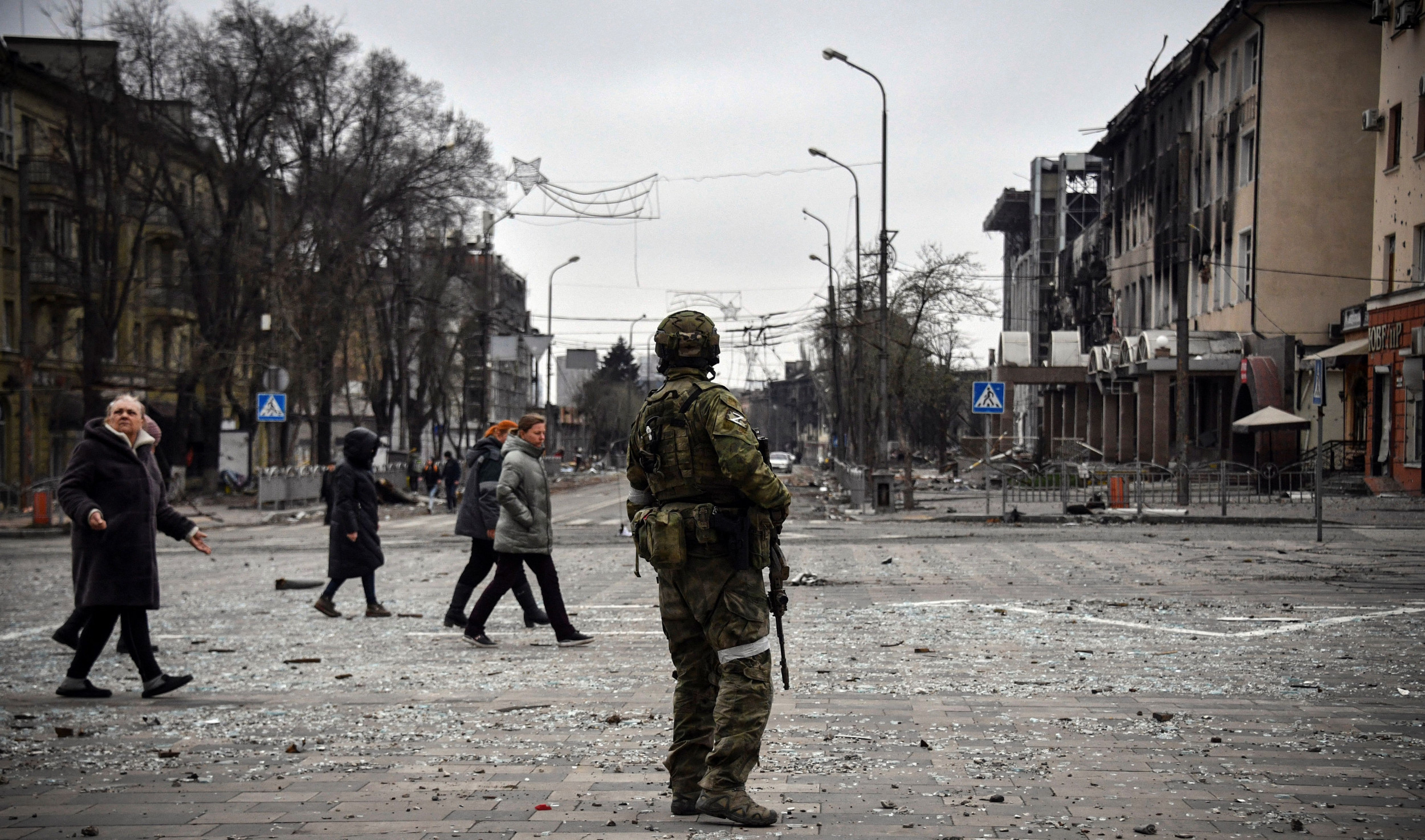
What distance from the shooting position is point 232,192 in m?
42.7

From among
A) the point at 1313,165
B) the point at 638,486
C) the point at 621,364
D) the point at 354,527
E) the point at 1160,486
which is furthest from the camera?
the point at 621,364

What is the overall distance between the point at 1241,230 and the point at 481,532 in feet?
124

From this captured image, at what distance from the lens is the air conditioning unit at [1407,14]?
31422mm

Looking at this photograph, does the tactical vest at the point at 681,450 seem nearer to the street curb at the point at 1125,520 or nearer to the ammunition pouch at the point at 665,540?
the ammunition pouch at the point at 665,540

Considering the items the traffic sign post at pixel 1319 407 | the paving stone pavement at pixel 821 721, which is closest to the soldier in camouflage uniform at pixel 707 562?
the paving stone pavement at pixel 821 721

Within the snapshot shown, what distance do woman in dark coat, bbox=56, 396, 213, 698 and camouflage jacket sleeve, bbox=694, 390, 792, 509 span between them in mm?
4510

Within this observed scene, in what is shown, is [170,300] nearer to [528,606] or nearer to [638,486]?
[528,606]

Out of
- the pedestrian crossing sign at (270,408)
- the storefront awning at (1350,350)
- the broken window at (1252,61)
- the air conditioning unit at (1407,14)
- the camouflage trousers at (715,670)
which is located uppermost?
the broken window at (1252,61)

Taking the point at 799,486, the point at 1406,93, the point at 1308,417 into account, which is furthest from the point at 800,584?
the point at 799,486

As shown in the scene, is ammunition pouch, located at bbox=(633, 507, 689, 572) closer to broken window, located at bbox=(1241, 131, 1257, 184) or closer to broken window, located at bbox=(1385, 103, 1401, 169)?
broken window, located at bbox=(1385, 103, 1401, 169)

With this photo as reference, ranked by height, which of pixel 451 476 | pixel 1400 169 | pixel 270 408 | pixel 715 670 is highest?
pixel 1400 169

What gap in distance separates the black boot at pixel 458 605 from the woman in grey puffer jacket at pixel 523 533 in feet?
2.31

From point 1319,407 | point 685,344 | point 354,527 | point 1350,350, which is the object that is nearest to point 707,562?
point 685,344

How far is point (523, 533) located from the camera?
10773 millimetres
